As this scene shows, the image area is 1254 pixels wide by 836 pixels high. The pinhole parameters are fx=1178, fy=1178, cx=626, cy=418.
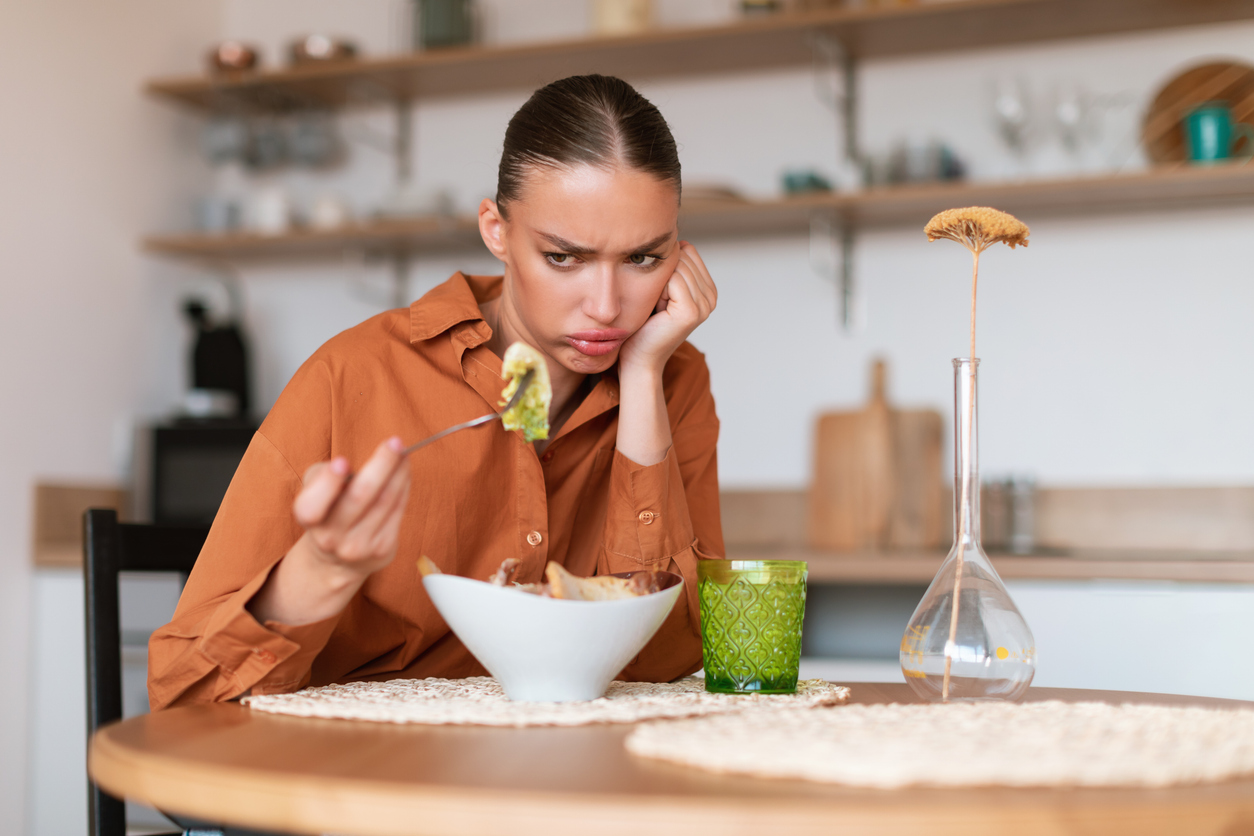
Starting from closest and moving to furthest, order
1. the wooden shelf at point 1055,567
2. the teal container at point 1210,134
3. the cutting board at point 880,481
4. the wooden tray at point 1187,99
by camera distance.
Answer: the wooden shelf at point 1055,567
the teal container at point 1210,134
the wooden tray at point 1187,99
the cutting board at point 880,481

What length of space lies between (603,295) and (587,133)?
151 mm

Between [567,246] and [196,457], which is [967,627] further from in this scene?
[196,457]

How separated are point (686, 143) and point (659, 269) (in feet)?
5.58

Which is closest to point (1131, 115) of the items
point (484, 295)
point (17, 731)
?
point (484, 295)

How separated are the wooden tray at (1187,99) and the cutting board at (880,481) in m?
0.71

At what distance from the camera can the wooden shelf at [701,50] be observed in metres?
2.38

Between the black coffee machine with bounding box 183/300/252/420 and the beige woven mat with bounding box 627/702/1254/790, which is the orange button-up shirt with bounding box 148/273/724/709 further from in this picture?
the black coffee machine with bounding box 183/300/252/420

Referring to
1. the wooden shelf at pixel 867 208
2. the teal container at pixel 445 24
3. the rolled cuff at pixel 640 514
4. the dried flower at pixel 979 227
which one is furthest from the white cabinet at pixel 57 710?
the dried flower at pixel 979 227

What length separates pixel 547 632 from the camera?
769mm

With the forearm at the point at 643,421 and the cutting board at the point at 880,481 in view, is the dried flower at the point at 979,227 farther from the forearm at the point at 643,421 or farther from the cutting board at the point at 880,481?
the cutting board at the point at 880,481

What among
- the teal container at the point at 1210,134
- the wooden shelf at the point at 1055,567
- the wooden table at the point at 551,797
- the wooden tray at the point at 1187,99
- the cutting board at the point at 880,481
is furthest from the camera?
the cutting board at the point at 880,481

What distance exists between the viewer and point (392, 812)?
20.8 inches

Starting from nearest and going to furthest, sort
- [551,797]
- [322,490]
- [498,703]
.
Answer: [551,797] → [322,490] → [498,703]

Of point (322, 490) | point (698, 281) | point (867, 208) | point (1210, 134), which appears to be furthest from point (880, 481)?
point (322, 490)
